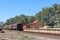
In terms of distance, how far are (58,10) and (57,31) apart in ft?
179

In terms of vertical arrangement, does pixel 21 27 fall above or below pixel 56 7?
below

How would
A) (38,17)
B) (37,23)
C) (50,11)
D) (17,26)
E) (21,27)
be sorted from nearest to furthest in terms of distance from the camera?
(17,26), (21,27), (37,23), (50,11), (38,17)

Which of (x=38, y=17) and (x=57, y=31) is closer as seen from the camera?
(x=57, y=31)

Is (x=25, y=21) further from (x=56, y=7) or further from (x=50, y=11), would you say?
(x=56, y=7)

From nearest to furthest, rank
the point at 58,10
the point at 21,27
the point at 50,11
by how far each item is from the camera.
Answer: the point at 21,27 < the point at 58,10 < the point at 50,11

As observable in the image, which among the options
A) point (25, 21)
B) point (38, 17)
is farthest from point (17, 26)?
point (25, 21)

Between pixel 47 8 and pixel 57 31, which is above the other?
pixel 47 8

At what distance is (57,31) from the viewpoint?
4428 centimetres

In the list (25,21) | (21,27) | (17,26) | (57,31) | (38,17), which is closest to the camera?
(57,31)

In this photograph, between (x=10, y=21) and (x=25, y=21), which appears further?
(x=10, y=21)

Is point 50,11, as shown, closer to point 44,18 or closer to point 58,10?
point 44,18

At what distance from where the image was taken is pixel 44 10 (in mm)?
125750

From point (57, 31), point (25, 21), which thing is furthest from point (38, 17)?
point (57, 31)

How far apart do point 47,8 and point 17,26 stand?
52.3m
